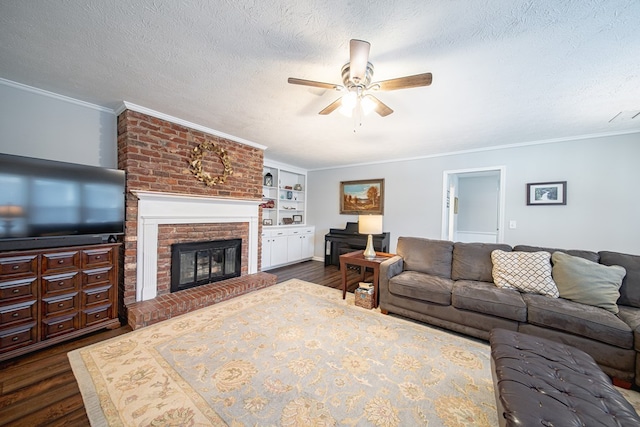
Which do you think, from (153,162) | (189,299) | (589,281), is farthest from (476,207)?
(153,162)

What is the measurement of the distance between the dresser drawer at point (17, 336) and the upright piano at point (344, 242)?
423 cm

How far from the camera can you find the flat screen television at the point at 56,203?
6.18ft

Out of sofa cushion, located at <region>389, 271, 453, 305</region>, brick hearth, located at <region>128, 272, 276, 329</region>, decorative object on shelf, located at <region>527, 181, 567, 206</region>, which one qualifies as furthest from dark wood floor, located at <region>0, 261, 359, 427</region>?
decorative object on shelf, located at <region>527, 181, 567, 206</region>

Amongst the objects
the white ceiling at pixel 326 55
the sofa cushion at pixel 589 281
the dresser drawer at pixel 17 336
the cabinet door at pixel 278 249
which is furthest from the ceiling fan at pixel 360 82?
the cabinet door at pixel 278 249

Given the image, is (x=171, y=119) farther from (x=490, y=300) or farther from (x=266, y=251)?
(x=490, y=300)

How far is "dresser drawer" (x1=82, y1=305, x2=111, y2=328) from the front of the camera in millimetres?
2148

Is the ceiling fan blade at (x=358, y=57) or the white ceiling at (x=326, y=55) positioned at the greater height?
the white ceiling at (x=326, y=55)

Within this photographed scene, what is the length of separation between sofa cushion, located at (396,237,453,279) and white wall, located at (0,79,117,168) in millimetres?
3989

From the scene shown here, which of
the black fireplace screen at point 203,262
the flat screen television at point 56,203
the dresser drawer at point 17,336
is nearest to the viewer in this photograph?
the dresser drawer at point 17,336

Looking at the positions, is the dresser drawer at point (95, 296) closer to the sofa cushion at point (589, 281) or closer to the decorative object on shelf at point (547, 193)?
the sofa cushion at point (589, 281)

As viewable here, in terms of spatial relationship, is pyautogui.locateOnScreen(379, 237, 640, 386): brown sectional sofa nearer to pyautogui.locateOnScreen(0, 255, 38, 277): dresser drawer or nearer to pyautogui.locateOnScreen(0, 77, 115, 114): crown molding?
pyautogui.locateOnScreen(0, 255, 38, 277): dresser drawer

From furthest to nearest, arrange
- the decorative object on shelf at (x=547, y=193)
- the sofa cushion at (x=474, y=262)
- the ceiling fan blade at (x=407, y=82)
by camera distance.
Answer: the decorative object on shelf at (x=547, y=193), the sofa cushion at (x=474, y=262), the ceiling fan blade at (x=407, y=82)

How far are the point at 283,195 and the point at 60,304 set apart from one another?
13.5 ft

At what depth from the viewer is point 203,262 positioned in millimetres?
3266
